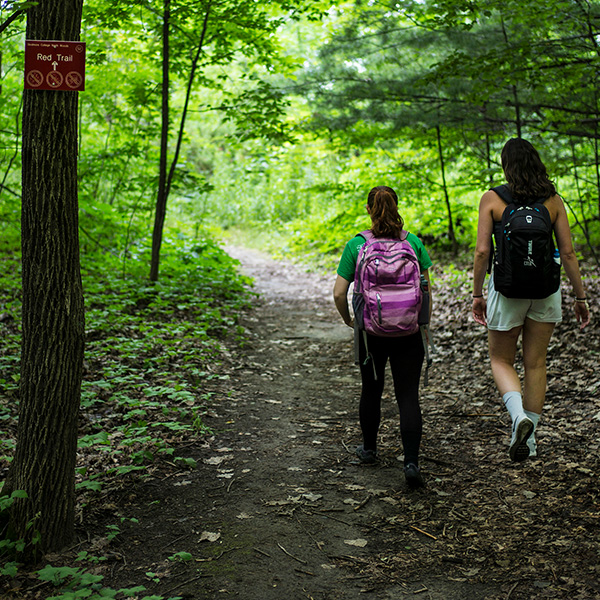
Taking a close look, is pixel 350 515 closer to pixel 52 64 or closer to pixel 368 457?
pixel 368 457

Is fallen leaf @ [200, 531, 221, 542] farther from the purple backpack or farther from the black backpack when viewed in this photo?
the black backpack

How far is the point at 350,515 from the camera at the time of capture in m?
3.32

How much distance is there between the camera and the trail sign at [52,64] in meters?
2.74

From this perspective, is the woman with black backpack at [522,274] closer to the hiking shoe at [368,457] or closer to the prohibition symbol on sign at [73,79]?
the hiking shoe at [368,457]

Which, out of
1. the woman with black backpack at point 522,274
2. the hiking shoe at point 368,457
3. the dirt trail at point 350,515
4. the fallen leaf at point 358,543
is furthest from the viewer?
the hiking shoe at point 368,457

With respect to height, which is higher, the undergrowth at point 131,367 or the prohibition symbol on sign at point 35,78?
the prohibition symbol on sign at point 35,78

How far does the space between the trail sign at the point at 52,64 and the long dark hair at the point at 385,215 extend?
1874mm

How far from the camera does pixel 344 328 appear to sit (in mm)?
8695

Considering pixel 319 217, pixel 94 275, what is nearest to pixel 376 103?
pixel 94 275

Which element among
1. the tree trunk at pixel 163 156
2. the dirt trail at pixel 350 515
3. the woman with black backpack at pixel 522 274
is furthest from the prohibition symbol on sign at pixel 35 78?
the tree trunk at pixel 163 156

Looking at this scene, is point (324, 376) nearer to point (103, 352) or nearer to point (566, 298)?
point (103, 352)

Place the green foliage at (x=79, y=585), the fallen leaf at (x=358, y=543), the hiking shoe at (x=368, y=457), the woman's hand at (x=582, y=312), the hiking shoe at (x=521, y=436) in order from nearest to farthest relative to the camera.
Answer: the green foliage at (x=79, y=585)
the fallen leaf at (x=358, y=543)
the hiking shoe at (x=521, y=436)
the woman's hand at (x=582, y=312)
the hiking shoe at (x=368, y=457)

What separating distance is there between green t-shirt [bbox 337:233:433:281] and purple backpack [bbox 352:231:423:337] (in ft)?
0.33

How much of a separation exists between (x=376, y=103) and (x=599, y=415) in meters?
5.62
